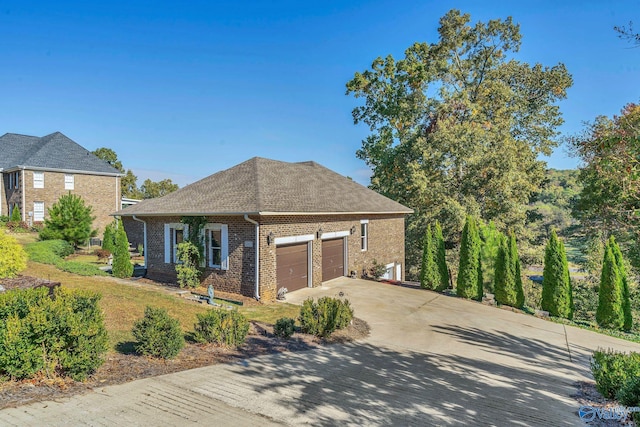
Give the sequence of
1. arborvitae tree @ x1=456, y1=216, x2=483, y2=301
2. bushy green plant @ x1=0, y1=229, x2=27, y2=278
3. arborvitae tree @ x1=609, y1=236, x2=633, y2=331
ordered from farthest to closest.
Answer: arborvitae tree @ x1=456, y1=216, x2=483, y2=301 → arborvitae tree @ x1=609, y1=236, x2=633, y2=331 → bushy green plant @ x1=0, y1=229, x2=27, y2=278

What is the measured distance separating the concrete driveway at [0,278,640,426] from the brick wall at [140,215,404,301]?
5.08m

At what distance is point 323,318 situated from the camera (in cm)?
971

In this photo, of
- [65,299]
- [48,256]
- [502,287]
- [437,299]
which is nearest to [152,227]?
[48,256]

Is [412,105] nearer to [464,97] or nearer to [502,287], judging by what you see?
[464,97]

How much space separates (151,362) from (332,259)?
12117 mm

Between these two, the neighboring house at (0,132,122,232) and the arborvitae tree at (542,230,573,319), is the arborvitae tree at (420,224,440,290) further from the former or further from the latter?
the neighboring house at (0,132,122,232)

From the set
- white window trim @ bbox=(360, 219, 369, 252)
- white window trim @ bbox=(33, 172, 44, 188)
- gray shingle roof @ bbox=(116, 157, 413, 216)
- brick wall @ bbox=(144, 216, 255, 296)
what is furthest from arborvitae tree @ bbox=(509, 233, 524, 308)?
white window trim @ bbox=(33, 172, 44, 188)

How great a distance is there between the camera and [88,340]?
5.80 metres

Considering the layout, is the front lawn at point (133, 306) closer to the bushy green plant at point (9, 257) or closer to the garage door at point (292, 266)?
the bushy green plant at point (9, 257)

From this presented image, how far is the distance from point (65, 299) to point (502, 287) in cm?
1618

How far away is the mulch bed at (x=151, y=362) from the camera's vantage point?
206 inches

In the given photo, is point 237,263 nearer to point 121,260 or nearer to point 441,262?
point 121,260

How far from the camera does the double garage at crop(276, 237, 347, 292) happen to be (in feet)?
49.3

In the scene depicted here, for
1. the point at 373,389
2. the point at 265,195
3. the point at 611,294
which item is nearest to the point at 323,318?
the point at 373,389
